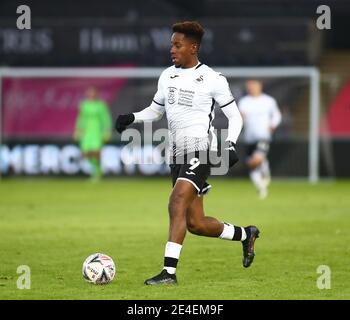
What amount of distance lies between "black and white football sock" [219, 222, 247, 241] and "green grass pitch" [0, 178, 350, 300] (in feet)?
1.24

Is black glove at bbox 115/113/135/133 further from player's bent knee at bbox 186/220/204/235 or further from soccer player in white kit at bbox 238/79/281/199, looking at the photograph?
soccer player in white kit at bbox 238/79/281/199

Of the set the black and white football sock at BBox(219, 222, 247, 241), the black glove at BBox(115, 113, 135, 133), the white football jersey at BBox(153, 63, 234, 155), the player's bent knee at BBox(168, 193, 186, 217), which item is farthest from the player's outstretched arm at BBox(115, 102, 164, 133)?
the black and white football sock at BBox(219, 222, 247, 241)

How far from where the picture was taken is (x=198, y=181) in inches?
427

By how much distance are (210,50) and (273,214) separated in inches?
405

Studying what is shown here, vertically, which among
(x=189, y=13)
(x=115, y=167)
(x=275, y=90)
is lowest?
(x=115, y=167)

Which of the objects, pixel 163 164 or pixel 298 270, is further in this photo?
pixel 163 164

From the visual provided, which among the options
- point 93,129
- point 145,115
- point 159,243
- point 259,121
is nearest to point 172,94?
point 145,115

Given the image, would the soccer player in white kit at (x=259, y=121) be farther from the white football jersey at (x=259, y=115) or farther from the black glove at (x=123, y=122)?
the black glove at (x=123, y=122)

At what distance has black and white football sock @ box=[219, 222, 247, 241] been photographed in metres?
11.3

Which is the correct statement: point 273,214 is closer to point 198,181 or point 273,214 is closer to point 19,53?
point 198,181

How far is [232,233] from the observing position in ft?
37.4

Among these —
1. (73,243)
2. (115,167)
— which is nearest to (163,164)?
(115,167)

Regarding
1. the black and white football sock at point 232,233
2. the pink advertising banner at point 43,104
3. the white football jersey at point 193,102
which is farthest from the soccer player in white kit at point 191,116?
the pink advertising banner at point 43,104

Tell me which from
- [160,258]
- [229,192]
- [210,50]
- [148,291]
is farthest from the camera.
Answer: [210,50]
